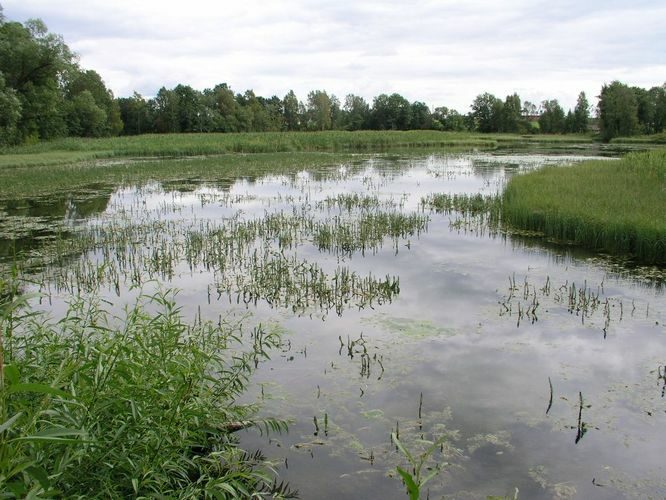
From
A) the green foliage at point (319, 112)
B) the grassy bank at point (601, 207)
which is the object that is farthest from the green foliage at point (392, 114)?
the grassy bank at point (601, 207)

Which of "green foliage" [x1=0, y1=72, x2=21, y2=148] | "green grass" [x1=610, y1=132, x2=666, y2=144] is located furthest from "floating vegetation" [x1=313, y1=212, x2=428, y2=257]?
"green grass" [x1=610, y1=132, x2=666, y2=144]

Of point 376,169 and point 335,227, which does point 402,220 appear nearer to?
point 335,227

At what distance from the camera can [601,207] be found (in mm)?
14000

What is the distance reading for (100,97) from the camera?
77.9m

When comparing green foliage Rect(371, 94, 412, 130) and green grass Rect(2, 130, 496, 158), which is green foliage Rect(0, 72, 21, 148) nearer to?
green grass Rect(2, 130, 496, 158)

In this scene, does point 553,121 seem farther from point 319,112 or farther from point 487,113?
point 319,112

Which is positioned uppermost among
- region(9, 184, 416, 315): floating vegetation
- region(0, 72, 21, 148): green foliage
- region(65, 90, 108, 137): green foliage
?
region(65, 90, 108, 137): green foliage

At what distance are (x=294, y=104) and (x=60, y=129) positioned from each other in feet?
209

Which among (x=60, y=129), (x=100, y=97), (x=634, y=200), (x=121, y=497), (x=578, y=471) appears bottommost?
(x=578, y=471)

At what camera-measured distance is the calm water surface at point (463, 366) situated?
4859mm

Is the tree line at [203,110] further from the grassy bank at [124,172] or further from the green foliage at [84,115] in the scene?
the grassy bank at [124,172]

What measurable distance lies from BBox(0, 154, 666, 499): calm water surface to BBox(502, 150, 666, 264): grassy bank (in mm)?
798

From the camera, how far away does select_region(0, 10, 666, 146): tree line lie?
145 feet

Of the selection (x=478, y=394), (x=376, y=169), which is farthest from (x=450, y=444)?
(x=376, y=169)
